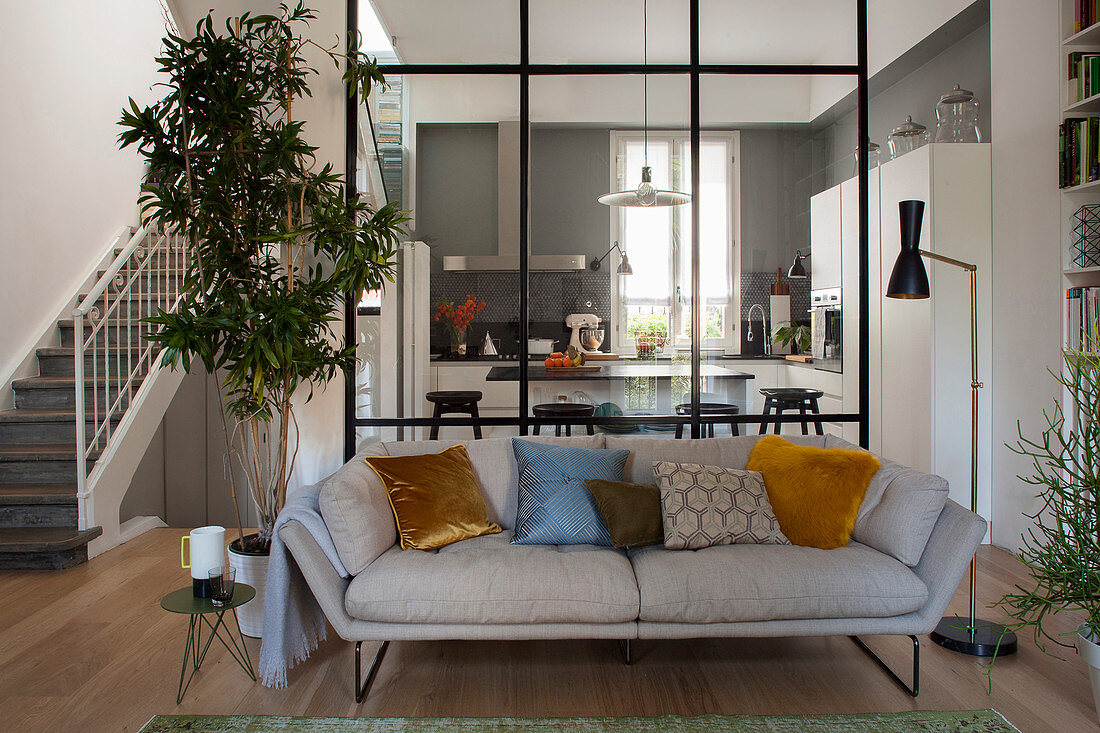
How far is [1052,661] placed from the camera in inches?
112

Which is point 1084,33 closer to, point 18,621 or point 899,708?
point 899,708

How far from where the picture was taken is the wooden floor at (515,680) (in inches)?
97.7

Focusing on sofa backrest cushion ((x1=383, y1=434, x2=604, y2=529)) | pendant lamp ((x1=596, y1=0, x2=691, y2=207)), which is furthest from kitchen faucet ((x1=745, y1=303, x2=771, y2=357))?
sofa backrest cushion ((x1=383, y1=434, x2=604, y2=529))

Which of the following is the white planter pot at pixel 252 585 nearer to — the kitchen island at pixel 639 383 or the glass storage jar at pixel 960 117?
the kitchen island at pixel 639 383

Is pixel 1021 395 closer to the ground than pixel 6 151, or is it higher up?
closer to the ground

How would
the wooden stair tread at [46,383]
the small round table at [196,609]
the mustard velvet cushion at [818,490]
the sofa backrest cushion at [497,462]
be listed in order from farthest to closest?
the wooden stair tread at [46,383]
the sofa backrest cushion at [497,462]
the mustard velvet cushion at [818,490]
the small round table at [196,609]

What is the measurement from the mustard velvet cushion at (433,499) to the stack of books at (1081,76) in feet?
11.1

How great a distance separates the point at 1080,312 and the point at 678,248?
1941 mm

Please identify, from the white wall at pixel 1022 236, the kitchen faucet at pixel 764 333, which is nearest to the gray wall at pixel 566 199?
the kitchen faucet at pixel 764 333

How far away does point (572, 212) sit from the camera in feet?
13.6

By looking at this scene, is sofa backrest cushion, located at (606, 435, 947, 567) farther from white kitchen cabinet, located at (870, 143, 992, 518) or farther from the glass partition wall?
white kitchen cabinet, located at (870, 143, 992, 518)

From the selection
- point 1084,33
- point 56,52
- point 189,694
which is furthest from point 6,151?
point 1084,33

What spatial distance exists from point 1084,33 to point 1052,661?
9.26 ft

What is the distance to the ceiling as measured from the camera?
412cm
